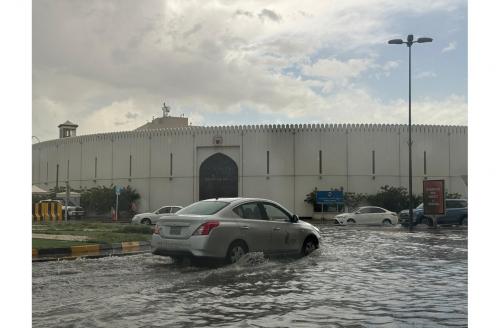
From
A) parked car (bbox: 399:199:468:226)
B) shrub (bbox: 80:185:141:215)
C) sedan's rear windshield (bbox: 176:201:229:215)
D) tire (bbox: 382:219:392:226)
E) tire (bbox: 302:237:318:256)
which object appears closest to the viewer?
sedan's rear windshield (bbox: 176:201:229:215)

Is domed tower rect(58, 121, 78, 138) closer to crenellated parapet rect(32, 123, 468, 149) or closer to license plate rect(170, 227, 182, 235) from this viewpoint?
crenellated parapet rect(32, 123, 468, 149)

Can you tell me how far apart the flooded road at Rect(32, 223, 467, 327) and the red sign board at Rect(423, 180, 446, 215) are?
16347 mm

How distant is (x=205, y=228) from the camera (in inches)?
417

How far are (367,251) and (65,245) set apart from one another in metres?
7.94

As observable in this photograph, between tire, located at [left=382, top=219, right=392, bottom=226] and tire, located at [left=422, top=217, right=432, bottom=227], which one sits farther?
tire, located at [left=382, top=219, right=392, bottom=226]

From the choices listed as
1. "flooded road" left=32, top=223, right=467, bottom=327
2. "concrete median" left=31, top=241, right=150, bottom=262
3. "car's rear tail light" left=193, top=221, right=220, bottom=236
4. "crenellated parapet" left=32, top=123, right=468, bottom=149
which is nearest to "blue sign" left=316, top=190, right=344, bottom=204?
"crenellated parapet" left=32, top=123, right=468, bottom=149

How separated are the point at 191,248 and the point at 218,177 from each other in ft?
138

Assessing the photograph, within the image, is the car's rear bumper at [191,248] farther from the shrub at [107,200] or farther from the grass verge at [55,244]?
the shrub at [107,200]

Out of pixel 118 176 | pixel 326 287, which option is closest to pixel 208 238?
pixel 326 287

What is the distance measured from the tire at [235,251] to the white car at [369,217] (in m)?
25.4

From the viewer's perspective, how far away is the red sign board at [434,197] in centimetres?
2864

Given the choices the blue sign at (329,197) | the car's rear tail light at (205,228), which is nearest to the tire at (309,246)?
the car's rear tail light at (205,228)

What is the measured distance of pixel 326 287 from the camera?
880 centimetres

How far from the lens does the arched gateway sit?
2061 inches
